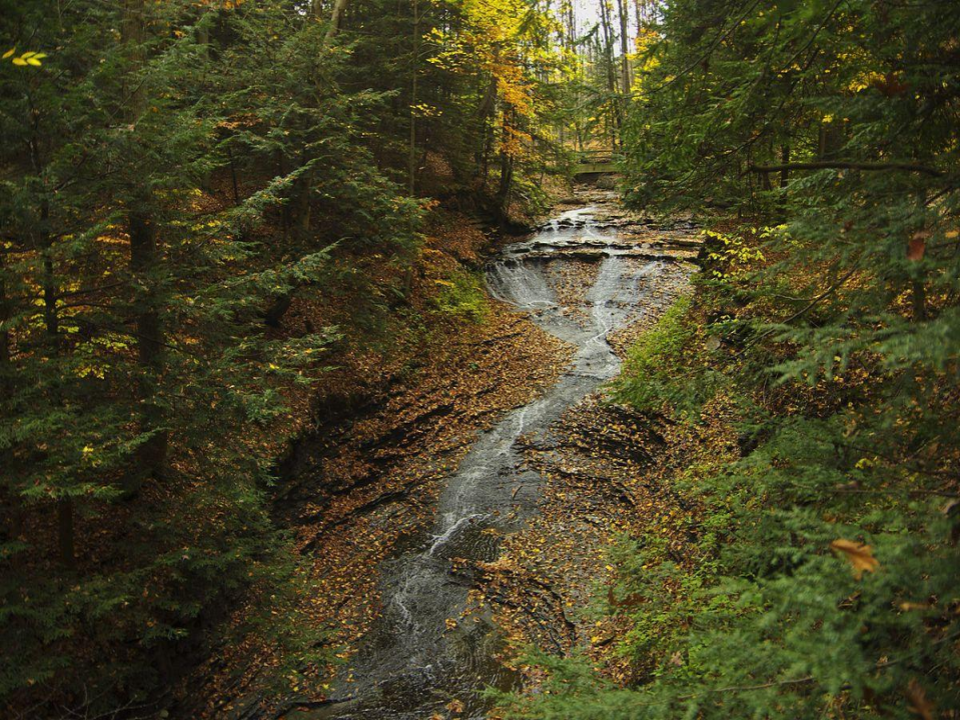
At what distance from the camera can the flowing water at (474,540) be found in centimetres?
745

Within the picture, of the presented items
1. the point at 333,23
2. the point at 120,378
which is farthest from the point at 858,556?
the point at 333,23

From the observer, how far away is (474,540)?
10250 mm

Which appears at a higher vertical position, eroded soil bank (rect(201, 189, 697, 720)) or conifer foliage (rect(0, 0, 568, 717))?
conifer foliage (rect(0, 0, 568, 717))

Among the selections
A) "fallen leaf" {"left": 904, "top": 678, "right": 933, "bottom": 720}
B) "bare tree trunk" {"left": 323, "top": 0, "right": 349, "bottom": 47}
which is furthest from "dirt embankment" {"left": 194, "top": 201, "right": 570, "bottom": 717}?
"fallen leaf" {"left": 904, "top": 678, "right": 933, "bottom": 720}

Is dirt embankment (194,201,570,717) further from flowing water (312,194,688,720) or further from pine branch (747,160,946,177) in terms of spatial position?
pine branch (747,160,946,177)

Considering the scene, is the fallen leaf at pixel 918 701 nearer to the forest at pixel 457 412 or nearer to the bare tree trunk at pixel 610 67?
the forest at pixel 457 412

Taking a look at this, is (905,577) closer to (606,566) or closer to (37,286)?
(606,566)

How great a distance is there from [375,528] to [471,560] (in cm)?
209

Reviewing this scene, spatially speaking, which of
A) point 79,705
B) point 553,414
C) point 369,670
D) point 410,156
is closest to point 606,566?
point 369,670

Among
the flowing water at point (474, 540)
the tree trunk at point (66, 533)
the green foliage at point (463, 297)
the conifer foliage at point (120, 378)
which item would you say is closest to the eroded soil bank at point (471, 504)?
the flowing water at point (474, 540)

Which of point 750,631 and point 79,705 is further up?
point 750,631

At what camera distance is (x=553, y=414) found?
43.8 feet

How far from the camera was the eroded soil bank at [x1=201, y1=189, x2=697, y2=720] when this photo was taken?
308 inches

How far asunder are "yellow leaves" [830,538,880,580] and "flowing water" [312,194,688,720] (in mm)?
5968
